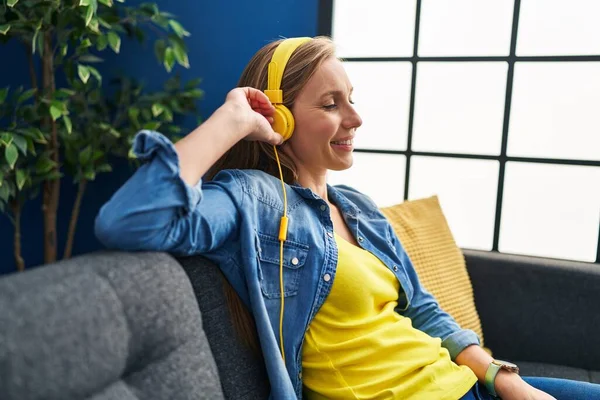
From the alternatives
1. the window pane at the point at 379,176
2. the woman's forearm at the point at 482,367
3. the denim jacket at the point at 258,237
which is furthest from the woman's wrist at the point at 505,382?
the window pane at the point at 379,176

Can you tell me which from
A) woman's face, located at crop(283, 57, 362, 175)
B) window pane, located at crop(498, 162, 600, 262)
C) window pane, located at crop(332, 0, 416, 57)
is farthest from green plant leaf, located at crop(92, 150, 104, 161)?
window pane, located at crop(498, 162, 600, 262)

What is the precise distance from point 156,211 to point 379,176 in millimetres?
1731

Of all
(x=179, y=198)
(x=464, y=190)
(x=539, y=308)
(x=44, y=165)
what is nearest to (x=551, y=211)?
(x=464, y=190)

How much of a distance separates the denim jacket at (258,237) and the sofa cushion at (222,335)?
0.03 metres

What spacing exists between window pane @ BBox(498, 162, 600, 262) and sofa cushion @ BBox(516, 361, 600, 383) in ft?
1.88

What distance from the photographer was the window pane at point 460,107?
2172 millimetres

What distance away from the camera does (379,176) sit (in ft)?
7.95

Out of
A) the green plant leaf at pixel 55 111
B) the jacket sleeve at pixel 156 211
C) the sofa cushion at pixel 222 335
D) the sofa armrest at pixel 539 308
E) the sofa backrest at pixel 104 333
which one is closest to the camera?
the sofa backrest at pixel 104 333

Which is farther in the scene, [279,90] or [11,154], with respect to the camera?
[11,154]

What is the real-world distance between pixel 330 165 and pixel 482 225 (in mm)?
1303

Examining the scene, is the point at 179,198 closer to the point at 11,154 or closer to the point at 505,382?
the point at 505,382

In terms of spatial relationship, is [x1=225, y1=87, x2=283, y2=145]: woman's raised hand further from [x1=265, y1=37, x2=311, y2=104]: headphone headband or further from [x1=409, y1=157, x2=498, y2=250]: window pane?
[x1=409, y1=157, x2=498, y2=250]: window pane

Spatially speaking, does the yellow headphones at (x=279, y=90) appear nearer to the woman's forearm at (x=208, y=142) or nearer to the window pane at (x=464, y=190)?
the woman's forearm at (x=208, y=142)

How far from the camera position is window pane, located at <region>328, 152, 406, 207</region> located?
238 cm
